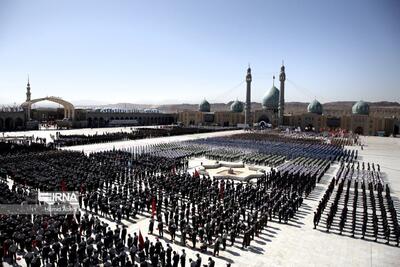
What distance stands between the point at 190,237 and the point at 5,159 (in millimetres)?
21973

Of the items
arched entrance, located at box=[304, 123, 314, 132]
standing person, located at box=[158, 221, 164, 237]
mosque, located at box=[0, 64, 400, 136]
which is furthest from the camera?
arched entrance, located at box=[304, 123, 314, 132]

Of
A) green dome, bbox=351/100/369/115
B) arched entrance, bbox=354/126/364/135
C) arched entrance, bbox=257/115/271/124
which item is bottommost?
arched entrance, bbox=354/126/364/135

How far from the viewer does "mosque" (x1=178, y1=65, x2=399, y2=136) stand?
73875mm

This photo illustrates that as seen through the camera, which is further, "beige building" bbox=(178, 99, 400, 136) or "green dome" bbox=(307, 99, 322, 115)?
"green dome" bbox=(307, 99, 322, 115)

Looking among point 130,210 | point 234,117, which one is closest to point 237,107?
point 234,117

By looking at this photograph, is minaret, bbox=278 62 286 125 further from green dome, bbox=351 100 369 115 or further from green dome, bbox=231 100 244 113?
green dome, bbox=351 100 369 115

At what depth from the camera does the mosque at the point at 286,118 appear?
73875 millimetres

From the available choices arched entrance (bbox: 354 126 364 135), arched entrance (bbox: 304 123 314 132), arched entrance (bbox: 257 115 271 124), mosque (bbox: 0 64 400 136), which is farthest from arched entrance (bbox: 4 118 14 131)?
arched entrance (bbox: 354 126 364 135)

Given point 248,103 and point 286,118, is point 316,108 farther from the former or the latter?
point 248,103

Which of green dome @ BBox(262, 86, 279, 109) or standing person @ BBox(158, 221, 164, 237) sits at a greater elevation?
green dome @ BBox(262, 86, 279, 109)

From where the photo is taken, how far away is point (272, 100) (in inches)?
3364

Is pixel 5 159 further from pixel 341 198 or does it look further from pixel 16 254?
pixel 341 198

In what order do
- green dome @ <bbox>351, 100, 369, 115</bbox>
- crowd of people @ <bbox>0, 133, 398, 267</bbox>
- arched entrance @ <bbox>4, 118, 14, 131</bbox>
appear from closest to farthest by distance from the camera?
crowd of people @ <bbox>0, 133, 398, 267</bbox> < arched entrance @ <bbox>4, 118, 14, 131</bbox> < green dome @ <bbox>351, 100, 369, 115</bbox>

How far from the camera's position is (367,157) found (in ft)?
132
